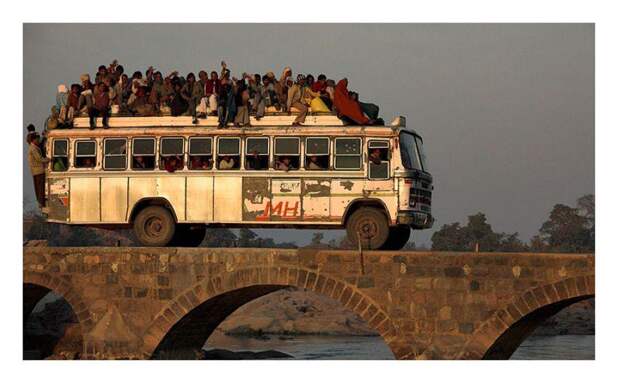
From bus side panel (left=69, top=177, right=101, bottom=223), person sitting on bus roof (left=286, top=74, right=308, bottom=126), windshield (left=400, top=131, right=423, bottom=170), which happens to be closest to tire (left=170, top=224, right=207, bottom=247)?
bus side panel (left=69, top=177, right=101, bottom=223)

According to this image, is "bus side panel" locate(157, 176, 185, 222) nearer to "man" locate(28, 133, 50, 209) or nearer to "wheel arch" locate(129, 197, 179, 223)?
"wheel arch" locate(129, 197, 179, 223)

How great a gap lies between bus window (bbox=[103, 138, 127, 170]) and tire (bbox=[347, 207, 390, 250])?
17.0ft

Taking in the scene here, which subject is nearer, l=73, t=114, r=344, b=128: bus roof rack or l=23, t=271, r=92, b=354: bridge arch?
l=73, t=114, r=344, b=128: bus roof rack

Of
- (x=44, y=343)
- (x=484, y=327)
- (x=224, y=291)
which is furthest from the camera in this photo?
(x=44, y=343)

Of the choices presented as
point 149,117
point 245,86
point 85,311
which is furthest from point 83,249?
point 245,86

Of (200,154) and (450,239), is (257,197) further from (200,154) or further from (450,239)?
(450,239)

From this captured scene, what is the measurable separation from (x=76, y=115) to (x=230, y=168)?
3.89 m

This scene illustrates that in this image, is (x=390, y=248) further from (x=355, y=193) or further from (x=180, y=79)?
(x=180, y=79)

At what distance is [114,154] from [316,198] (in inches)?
183

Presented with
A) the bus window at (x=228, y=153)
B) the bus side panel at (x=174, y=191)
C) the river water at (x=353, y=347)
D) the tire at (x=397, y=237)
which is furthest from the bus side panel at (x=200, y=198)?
the river water at (x=353, y=347)

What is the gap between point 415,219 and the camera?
27.2m

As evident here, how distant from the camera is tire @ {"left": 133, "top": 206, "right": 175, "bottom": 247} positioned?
93.7 feet

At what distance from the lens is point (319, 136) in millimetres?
27609

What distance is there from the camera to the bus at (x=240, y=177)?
27.3 metres
